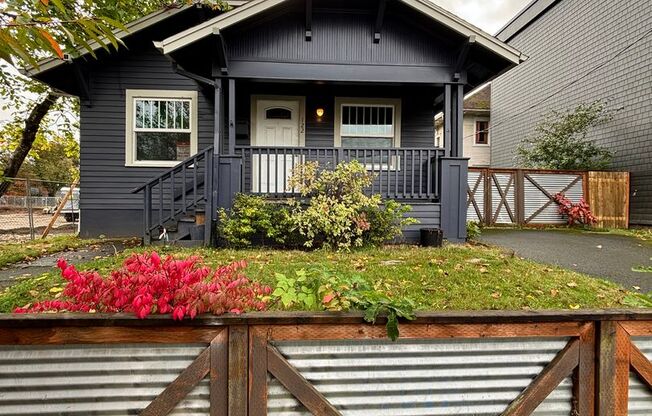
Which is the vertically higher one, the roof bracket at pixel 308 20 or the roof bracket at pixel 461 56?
the roof bracket at pixel 308 20

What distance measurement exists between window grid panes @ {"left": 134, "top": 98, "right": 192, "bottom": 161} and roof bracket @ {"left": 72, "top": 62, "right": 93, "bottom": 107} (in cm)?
99

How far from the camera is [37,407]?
4.54 ft

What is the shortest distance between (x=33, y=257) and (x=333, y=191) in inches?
192

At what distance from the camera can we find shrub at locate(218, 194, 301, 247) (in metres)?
5.64

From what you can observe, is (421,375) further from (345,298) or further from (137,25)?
(137,25)

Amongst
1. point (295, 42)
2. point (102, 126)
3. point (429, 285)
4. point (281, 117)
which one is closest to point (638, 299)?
point (429, 285)

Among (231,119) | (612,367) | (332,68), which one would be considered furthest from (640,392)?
(332,68)

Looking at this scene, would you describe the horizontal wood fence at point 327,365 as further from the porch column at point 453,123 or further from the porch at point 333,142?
the porch column at point 453,123

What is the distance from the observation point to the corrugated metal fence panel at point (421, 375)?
1465 millimetres

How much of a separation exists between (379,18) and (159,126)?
5.30m

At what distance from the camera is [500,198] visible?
1006cm

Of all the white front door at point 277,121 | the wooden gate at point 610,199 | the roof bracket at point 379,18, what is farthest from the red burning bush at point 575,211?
the white front door at point 277,121

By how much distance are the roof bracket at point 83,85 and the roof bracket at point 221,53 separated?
138 inches

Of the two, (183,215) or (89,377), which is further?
(183,215)
